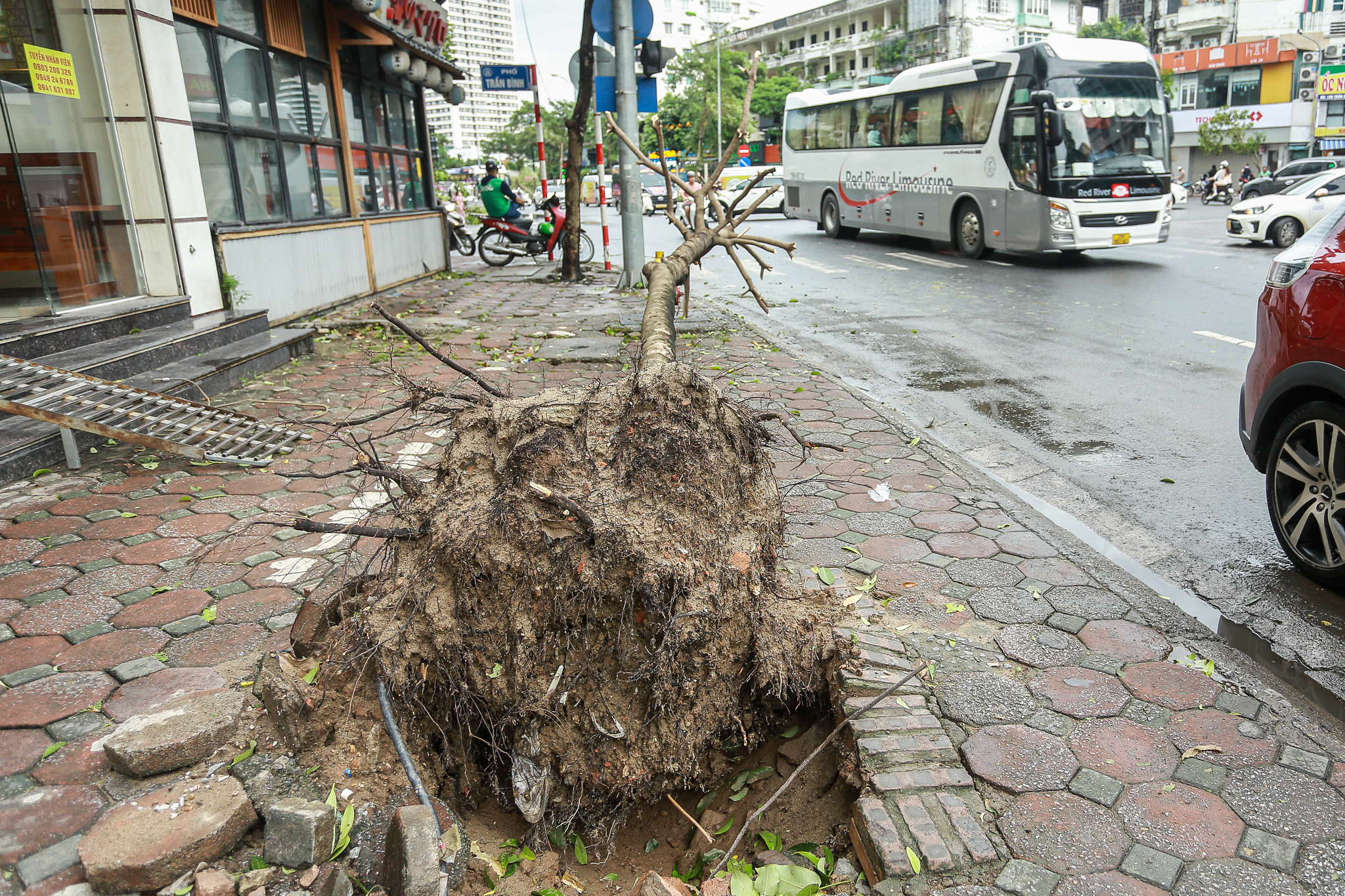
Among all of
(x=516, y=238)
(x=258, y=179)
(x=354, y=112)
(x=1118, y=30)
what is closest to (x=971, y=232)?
(x=516, y=238)

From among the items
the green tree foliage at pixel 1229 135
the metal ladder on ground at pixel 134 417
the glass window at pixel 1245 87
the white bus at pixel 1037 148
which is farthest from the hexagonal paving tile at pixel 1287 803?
the glass window at pixel 1245 87

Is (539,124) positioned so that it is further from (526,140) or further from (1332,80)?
(526,140)

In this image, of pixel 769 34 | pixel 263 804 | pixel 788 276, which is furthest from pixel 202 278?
pixel 769 34

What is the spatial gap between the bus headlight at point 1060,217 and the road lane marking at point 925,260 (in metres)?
1.64

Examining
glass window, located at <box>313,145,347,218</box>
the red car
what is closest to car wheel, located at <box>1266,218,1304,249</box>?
the red car

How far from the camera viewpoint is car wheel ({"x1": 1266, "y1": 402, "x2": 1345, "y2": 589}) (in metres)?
3.47

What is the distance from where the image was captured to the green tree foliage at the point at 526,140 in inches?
2948

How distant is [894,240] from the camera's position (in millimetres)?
20234

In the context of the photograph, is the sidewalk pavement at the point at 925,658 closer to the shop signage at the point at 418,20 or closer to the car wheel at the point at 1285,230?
the shop signage at the point at 418,20

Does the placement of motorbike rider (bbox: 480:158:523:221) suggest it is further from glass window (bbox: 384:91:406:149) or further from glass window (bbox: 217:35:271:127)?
glass window (bbox: 217:35:271:127)

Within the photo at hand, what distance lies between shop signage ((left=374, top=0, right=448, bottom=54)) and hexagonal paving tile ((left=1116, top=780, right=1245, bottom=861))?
482 inches

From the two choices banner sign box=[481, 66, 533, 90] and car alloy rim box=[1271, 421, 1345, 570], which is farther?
banner sign box=[481, 66, 533, 90]

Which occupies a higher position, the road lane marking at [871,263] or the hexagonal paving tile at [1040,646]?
the road lane marking at [871,263]

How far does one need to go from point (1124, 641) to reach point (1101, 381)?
182 inches
